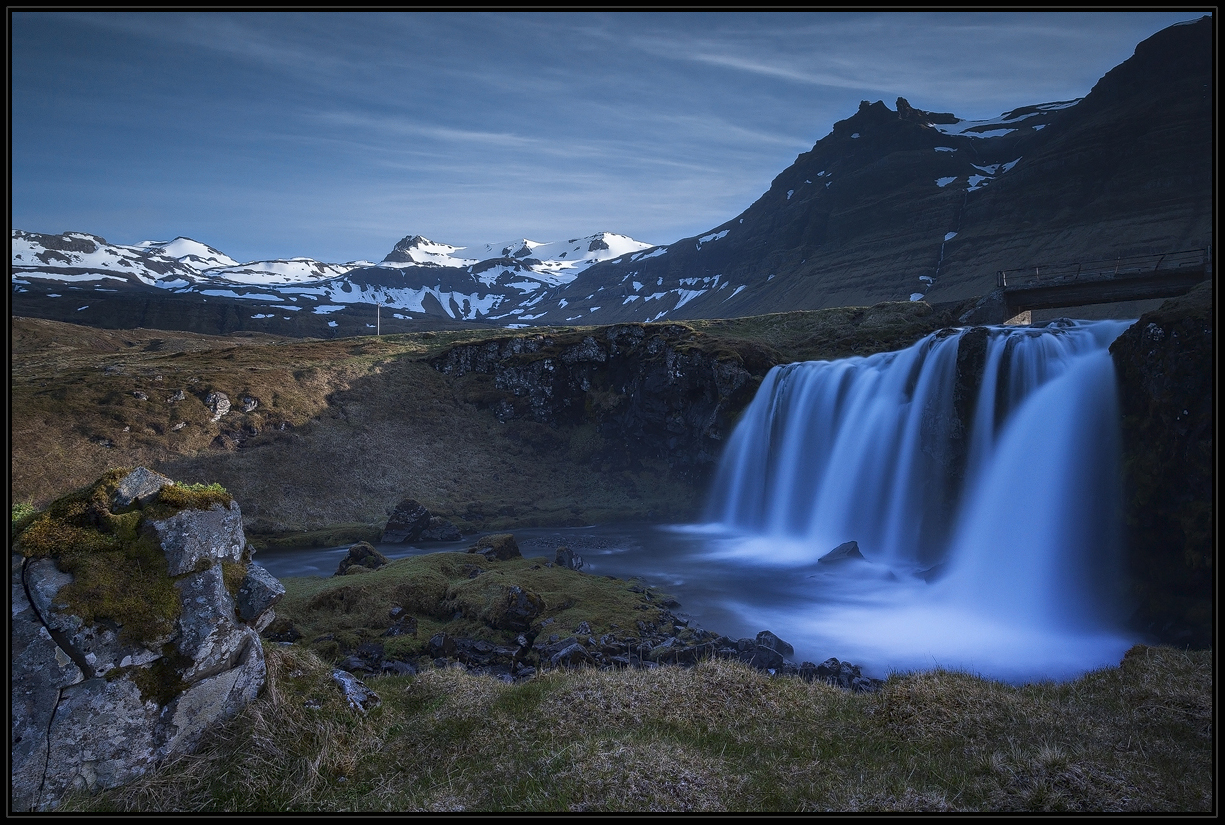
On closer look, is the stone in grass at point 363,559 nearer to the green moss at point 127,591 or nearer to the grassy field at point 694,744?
the grassy field at point 694,744

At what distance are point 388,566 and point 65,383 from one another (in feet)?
138

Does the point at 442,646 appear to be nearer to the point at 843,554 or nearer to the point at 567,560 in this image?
the point at 567,560

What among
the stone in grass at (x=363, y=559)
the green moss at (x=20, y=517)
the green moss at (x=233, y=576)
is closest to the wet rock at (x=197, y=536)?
the green moss at (x=233, y=576)

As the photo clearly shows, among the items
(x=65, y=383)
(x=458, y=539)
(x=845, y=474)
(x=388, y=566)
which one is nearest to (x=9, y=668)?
(x=388, y=566)

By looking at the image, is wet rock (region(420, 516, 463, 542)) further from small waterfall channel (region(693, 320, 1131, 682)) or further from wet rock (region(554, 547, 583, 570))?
small waterfall channel (region(693, 320, 1131, 682))

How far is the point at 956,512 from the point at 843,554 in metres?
6.47

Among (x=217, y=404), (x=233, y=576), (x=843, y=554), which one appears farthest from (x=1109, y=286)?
(x=217, y=404)

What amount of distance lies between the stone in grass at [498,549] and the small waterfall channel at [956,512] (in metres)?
12.9

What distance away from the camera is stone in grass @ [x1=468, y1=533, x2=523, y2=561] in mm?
32625

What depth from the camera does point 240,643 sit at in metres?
8.96

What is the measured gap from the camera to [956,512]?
32.6 metres

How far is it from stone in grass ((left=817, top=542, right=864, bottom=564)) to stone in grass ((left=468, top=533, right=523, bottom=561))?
59.4 feet

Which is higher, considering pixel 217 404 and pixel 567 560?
pixel 217 404

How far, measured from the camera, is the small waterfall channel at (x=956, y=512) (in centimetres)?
2384
